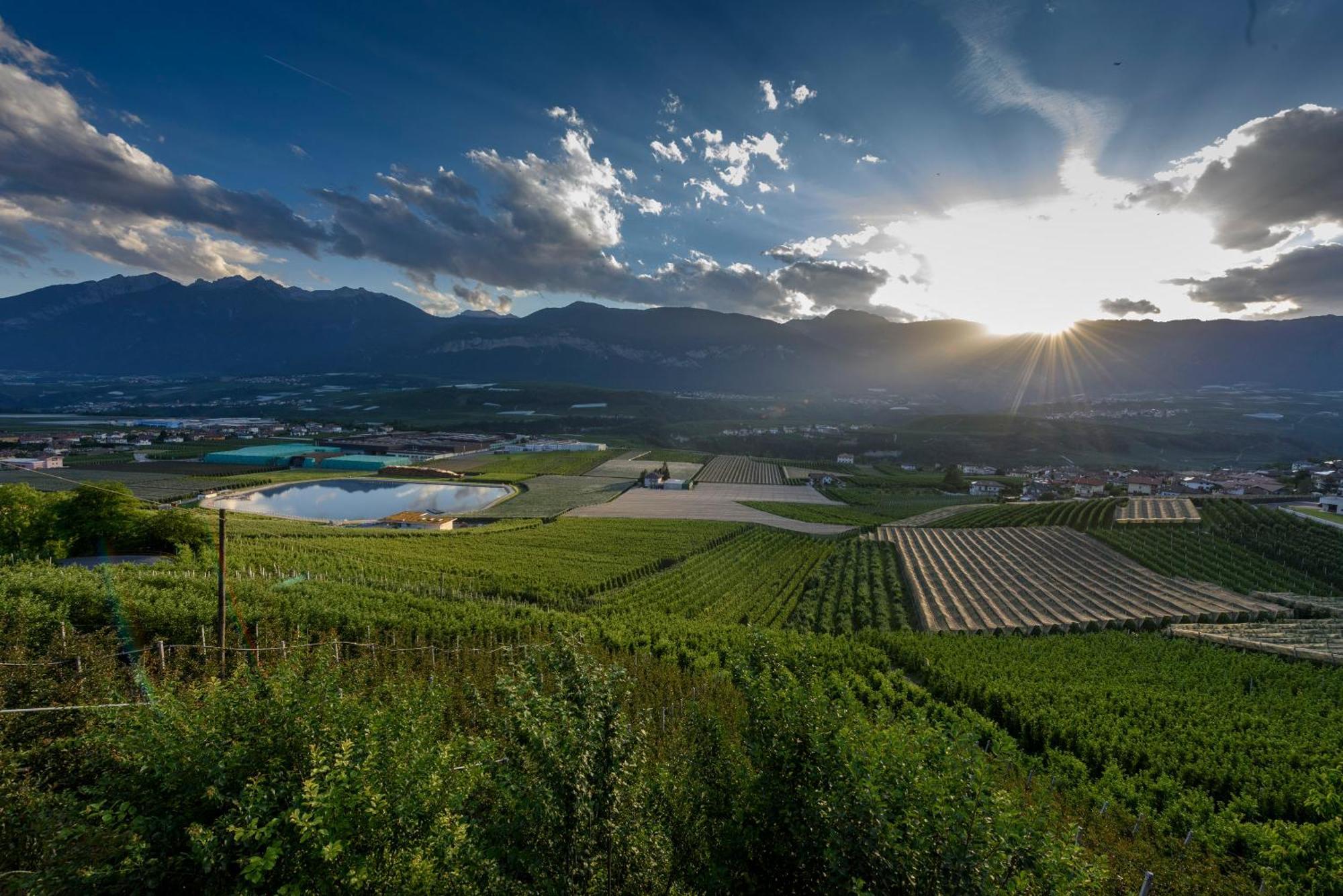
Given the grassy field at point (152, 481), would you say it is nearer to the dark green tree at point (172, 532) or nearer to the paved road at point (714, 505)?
the dark green tree at point (172, 532)

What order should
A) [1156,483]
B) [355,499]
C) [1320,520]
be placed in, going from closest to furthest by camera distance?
1. [1320,520]
2. [355,499]
3. [1156,483]

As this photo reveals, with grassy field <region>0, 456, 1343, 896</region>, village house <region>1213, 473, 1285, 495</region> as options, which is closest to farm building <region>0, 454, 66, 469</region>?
grassy field <region>0, 456, 1343, 896</region>

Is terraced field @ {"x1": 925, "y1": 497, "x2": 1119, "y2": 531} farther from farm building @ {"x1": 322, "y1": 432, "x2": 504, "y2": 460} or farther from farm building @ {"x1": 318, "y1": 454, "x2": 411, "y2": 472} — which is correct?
farm building @ {"x1": 322, "y1": 432, "x2": 504, "y2": 460}

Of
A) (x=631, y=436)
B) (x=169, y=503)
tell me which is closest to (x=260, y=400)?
(x=631, y=436)

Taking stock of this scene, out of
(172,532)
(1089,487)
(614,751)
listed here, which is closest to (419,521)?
(172,532)

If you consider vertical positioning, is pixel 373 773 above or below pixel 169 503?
above

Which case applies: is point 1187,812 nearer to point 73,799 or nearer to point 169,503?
point 73,799

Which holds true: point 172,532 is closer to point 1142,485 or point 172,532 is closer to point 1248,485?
point 1142,485
